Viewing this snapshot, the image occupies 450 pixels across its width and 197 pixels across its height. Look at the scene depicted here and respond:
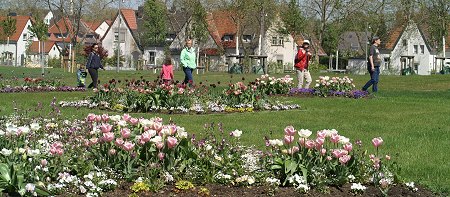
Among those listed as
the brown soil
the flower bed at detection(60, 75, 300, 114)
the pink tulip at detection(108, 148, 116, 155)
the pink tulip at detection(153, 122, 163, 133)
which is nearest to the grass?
the brown soil

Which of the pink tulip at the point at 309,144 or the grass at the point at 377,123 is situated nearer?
the pink tulip at the point at 309,144

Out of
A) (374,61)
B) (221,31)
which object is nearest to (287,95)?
(374,61)

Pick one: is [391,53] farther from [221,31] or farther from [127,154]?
[127,154]

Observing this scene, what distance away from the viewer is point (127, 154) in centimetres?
687

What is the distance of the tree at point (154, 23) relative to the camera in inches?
3344

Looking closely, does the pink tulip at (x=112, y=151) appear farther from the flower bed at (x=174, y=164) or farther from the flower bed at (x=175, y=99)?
the flower bed at (x=175, y=99)

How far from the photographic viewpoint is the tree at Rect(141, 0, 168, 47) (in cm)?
8494

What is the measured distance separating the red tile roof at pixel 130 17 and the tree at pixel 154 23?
3348 mm

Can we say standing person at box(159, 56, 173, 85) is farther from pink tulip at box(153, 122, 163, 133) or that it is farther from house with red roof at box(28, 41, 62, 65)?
house with red roof at box(28, 41, 62, 65)

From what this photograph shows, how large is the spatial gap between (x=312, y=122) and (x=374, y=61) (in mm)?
9574

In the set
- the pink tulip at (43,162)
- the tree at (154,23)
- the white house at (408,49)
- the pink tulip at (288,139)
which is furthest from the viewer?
the white house at (408,49)

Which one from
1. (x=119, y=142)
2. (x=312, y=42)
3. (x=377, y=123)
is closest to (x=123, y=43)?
(x=312, y=42)

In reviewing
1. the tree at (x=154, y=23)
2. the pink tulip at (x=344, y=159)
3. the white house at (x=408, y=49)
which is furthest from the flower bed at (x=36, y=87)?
the white house at (x=408, y=49)

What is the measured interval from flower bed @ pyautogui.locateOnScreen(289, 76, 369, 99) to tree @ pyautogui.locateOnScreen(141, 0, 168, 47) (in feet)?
211
